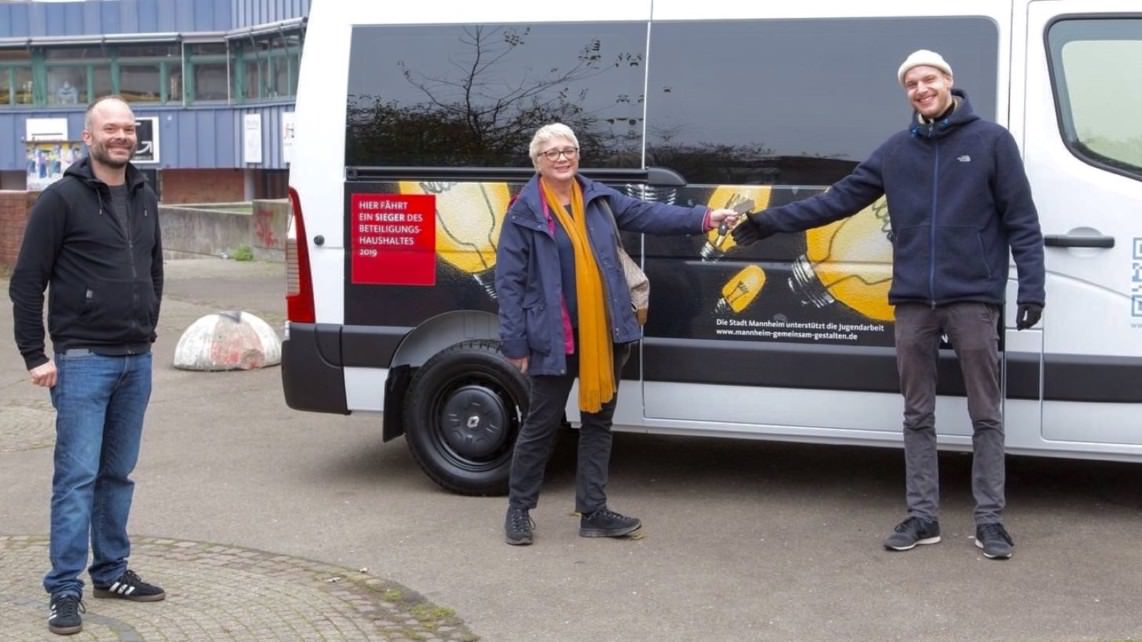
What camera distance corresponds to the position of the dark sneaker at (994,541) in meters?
5.83

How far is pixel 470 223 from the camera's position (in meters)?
6.80

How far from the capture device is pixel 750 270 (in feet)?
21.2

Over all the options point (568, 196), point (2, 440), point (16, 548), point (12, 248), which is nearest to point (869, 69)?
point (568, 196)

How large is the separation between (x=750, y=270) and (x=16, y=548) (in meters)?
3.17

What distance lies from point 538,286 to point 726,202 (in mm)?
960

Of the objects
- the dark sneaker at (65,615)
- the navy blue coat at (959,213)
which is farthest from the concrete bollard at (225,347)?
the navy blue coat at (959,213)

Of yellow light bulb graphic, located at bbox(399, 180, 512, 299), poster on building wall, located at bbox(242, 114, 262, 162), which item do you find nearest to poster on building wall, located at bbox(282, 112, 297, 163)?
yellow light bulb graphic, located at bbox(399, 180, 512, 299)

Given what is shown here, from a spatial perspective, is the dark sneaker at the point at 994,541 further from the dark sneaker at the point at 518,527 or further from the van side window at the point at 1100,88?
the dark sneaker at the point at 518,527

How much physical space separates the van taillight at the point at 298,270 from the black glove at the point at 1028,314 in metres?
3.12

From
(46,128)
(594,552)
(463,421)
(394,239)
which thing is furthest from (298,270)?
(46,128)

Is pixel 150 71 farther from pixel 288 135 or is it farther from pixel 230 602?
pixel 230 602

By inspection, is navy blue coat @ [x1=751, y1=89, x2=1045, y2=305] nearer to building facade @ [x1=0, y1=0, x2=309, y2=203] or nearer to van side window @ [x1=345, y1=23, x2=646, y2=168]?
van side window @ [x1=345, y1=23, x2=646, y2=168]

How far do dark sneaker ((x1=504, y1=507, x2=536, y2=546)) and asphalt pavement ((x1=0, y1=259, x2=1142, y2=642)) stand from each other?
5 cm

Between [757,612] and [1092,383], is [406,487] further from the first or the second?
[1092,383]
